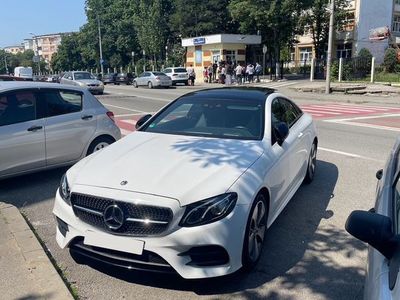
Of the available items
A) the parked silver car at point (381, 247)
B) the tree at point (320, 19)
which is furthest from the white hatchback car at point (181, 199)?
the tree at point (320, 19)

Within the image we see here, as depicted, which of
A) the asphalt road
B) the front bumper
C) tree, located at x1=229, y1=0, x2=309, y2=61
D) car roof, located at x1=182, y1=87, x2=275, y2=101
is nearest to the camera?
the front bumper

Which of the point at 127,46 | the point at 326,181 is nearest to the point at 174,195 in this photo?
the point at 326,181

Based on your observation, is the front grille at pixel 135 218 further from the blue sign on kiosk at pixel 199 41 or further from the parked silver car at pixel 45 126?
the blue sign on kiosk at pixel 199 41

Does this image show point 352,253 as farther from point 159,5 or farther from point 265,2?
point 159,5

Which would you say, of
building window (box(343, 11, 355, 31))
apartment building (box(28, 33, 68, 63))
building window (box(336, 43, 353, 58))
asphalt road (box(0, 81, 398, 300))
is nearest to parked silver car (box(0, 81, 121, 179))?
asphalt road (box(0, 81, 398, 300))

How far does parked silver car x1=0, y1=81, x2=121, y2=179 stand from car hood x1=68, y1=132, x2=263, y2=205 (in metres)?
2.32

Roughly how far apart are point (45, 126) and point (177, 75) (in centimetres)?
3458

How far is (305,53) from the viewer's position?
59.9 m

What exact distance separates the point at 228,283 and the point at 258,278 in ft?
0.94

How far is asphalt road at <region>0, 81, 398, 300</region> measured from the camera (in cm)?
358

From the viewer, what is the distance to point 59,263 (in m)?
4.07

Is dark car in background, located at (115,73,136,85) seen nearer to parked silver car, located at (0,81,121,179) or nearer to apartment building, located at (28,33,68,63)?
parked silver car, located at (0,81,121,179)

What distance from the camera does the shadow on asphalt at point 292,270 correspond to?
360cm

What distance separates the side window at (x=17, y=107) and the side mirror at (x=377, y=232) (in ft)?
18.0
